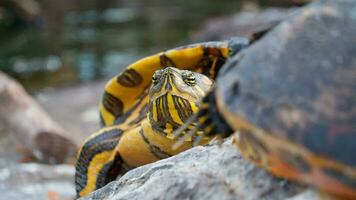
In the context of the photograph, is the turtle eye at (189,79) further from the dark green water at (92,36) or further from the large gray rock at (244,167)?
the dark green water at (92,36)

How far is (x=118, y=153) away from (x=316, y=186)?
53.9 inches

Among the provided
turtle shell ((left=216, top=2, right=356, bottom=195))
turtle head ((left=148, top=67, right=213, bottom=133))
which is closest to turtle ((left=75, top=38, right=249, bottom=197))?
turtle head ((left=148, top=67, right=213, bottom=133))

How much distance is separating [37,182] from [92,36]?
18.9ft

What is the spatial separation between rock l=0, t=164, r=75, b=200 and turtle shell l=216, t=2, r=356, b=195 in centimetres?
208

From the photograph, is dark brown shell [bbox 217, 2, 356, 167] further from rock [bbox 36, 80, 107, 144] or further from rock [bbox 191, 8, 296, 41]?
rock [bbox 191, 8, 296, 41]

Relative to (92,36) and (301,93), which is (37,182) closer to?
(301,93)

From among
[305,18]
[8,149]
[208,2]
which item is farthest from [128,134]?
[208,2]

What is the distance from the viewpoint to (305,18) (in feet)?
3.02

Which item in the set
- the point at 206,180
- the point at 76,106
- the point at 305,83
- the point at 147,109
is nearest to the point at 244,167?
the point at 206,180

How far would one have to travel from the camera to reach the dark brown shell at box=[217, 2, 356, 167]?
79 centimetres

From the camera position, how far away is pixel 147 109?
2180mm

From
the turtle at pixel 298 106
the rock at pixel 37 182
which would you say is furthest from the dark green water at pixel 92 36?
the turtle at pixel 298 106

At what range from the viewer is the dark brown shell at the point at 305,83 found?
0.79m

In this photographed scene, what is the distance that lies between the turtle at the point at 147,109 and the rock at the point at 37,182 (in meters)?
0.66
